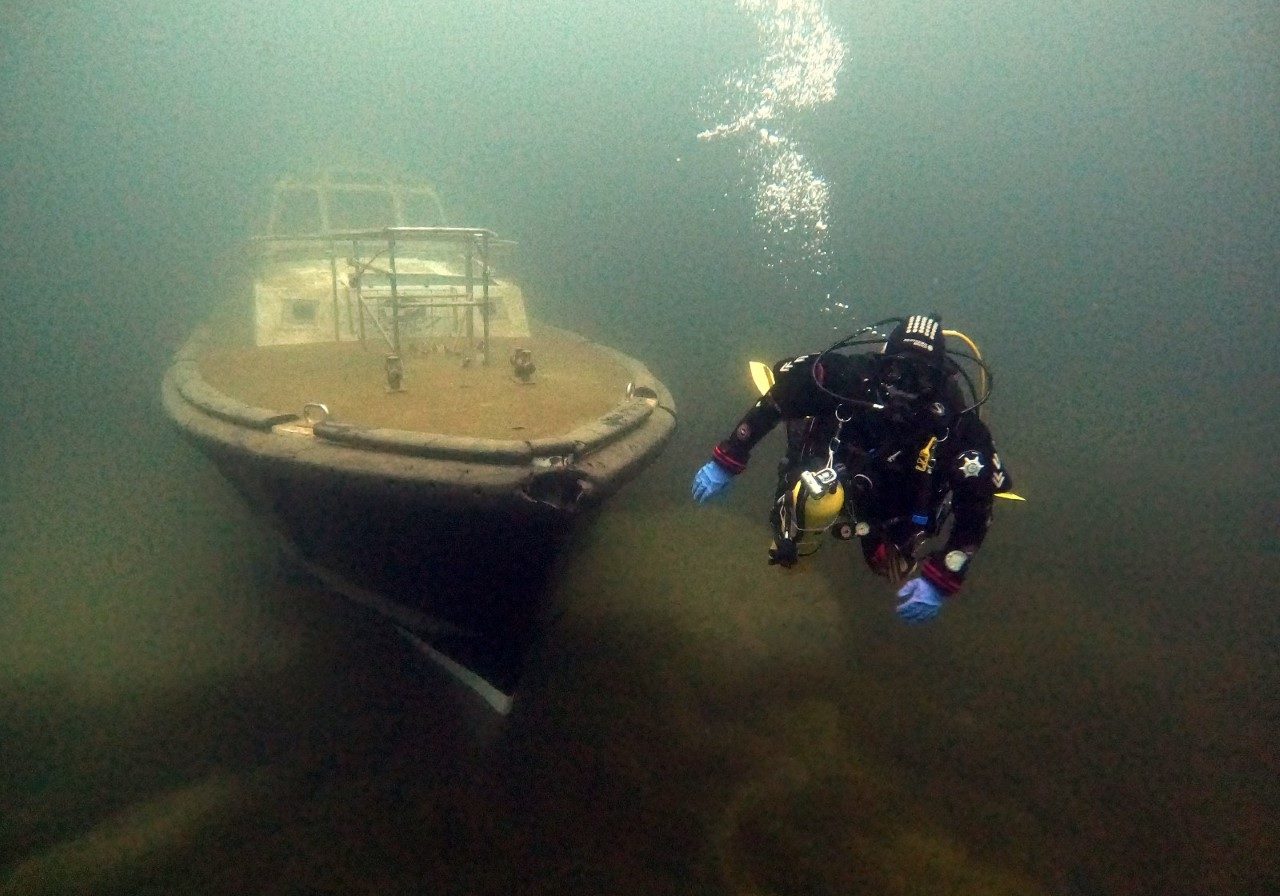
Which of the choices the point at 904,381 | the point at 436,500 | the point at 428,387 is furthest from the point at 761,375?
the point at 428,387

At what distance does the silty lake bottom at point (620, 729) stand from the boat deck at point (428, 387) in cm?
100

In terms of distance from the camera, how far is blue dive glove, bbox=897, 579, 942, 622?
2748 millimetres

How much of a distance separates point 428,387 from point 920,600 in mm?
3661

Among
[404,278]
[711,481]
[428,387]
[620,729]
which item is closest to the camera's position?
[711,481]

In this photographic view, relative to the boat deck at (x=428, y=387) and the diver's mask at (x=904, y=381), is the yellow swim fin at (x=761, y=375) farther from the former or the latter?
the boat deck at (x=428, y=387)

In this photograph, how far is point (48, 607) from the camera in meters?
5.12

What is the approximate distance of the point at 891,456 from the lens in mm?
2912

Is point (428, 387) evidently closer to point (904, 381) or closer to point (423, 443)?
point (423, 443)

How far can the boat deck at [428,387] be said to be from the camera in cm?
421

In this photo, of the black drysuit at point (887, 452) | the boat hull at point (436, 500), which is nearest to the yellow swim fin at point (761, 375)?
the black drysuit at point (887, 452)

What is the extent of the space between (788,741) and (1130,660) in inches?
168

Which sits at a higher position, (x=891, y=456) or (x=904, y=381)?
(x=904, y=381)

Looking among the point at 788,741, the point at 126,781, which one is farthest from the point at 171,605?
the point at 788,741

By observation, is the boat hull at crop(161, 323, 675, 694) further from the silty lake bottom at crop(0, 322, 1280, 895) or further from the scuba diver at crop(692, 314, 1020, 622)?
the scuba diver at crop(692, 314, 1020, 622)
